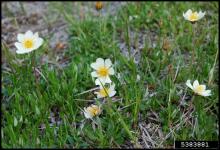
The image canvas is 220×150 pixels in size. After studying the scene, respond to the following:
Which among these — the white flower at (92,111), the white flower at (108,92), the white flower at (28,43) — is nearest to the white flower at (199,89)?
the white flower at (108,92)

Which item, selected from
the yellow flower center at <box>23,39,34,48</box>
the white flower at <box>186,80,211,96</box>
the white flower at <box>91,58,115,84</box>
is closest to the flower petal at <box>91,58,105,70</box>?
the white flower at <box>91,58,115,84</box>

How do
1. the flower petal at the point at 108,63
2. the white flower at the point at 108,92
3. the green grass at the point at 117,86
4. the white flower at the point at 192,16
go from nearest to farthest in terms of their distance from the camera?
the green grass at the point at 117,86, the white flower at the point at 108,92, the flower petal at the point at 108,63, the white flower at the point at 192,16

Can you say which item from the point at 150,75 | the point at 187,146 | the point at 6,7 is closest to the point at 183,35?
the point at 150,75

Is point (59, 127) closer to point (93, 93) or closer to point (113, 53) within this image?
point (93, 93)

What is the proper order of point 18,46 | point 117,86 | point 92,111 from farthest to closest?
1. point 117,86
2. point 18,46
3. point 92,111

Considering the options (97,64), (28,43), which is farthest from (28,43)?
(97,64)

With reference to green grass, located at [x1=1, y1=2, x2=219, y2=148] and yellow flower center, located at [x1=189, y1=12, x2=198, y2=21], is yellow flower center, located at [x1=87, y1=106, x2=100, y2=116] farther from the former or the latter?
yellow flower center, located at [x1=189, y1=12, x2=198, y2=21]

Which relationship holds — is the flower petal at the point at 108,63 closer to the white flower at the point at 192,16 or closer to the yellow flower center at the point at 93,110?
the yellow flower center at the point at 93,110

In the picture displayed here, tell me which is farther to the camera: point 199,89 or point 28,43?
point 28,43

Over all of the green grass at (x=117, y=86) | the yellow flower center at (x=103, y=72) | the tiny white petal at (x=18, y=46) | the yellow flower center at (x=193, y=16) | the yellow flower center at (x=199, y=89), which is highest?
the yellow flower center at (x=193, y=16)

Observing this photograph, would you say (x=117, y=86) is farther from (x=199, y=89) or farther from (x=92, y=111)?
(x=199, y=89)
